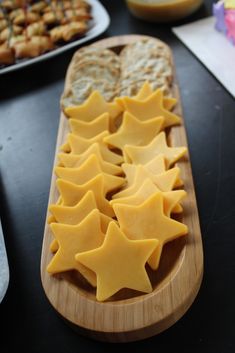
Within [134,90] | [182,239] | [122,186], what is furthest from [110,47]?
[182,239]

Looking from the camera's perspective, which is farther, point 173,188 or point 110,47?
point 110,47

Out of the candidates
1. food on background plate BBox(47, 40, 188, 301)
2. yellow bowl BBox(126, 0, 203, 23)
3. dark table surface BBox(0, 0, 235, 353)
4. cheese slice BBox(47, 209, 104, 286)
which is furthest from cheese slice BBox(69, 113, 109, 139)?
yellow bowl BBox(126, 0, 203, 23)

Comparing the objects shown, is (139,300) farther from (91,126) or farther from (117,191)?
(91,126)

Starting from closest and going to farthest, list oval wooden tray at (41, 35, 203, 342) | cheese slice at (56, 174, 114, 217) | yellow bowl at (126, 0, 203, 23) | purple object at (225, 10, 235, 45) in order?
oval wooden tray at (41, 35, 203, 342)
cheese slice at (56, 174, 114, 217)
purple object at (225, 10, 235, 45)
yellow bowl at (126, 0, 203, 23)

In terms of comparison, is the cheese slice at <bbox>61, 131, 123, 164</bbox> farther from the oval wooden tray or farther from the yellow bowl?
the yellow bowl

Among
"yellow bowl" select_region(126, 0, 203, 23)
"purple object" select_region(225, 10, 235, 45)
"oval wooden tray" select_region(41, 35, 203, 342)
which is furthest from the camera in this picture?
"yellow bowl" select_region(126, 0, 203, 23)

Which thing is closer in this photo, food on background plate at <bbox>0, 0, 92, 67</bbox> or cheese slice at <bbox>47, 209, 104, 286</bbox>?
cheese slice at <bbox>47, 209, 104, 286</bbox>

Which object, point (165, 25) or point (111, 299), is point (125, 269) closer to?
point (111, 299)

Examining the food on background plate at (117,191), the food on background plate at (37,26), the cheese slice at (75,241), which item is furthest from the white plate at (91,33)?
the cheese slice at (75,241)

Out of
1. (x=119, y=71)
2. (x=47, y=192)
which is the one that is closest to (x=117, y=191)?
(x=47, y=192)
